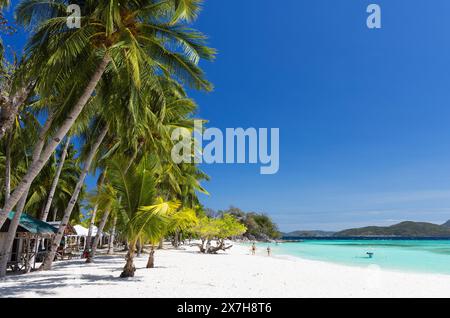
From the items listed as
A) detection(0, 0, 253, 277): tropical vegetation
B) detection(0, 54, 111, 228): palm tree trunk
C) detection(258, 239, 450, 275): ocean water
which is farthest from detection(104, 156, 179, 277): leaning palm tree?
detection(258, 239, 450, 275): ocean water

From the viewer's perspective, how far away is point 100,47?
9469 millimetres

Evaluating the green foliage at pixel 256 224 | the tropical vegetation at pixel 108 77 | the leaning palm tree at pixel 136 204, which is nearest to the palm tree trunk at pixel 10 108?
the tropical vegetation at pixel 108 77

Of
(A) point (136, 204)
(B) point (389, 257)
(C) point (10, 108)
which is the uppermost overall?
(C) point (10, 108)

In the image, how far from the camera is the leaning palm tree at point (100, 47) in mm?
8430

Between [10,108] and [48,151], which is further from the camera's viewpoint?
[10,108]

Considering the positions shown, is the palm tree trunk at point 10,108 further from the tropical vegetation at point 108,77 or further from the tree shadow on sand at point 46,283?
the tree shadow on sand at point 46,283

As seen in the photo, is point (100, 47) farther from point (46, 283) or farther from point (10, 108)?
point (46, 283)

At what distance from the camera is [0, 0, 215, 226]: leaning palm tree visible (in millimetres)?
8430

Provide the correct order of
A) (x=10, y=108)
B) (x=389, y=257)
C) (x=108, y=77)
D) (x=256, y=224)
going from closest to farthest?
(x=10, y=108), (x=108, y=77), (x=389, y=257), (x=256, y=224)

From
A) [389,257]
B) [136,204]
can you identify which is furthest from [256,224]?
[136,204]

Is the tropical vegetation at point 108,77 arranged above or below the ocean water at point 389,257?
above

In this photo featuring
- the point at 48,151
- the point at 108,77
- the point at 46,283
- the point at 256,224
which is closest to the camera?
the point at 48,151

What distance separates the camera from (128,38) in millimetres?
8828

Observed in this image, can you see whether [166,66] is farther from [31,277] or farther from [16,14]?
[31,277]
